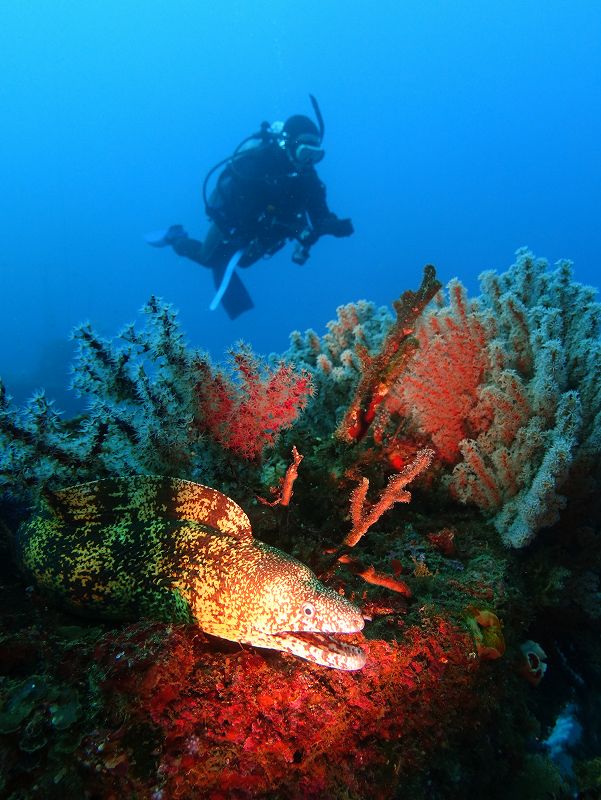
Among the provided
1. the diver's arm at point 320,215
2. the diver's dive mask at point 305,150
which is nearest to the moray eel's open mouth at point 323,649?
the diver's arm at point 320,215

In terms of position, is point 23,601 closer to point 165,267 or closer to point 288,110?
point 165,267

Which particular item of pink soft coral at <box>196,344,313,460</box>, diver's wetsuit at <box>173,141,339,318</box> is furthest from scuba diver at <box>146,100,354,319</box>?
pink soft coral at <box>196,344,313,460</box>

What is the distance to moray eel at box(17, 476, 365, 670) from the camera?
8.05 feet

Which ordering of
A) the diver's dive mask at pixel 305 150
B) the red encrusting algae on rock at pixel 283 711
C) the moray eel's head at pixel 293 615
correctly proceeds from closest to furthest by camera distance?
the red encrusting algae on rock at pixel 283 711 < the moray eel's head at pixel 293 615 < the diver's dive mask at pixel 305 150

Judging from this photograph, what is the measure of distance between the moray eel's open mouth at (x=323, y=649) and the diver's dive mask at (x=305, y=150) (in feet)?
40.9

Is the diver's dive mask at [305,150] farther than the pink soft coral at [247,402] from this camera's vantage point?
Yes

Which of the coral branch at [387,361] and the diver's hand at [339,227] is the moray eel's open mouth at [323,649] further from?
the diver's hand at [339,227]

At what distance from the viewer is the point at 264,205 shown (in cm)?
1278

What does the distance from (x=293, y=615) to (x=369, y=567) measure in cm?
77

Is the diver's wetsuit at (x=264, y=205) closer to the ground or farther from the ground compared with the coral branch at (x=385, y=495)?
farther from the ground

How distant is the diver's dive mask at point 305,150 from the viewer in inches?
464

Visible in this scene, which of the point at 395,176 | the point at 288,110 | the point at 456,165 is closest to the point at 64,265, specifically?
the point at 288,110

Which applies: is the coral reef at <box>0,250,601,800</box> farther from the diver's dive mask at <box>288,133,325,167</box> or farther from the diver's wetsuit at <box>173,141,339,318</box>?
the diver's wetsuit at <box>173,141,339,318</box>

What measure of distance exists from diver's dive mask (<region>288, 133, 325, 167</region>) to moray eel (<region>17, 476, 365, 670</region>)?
1165cm
